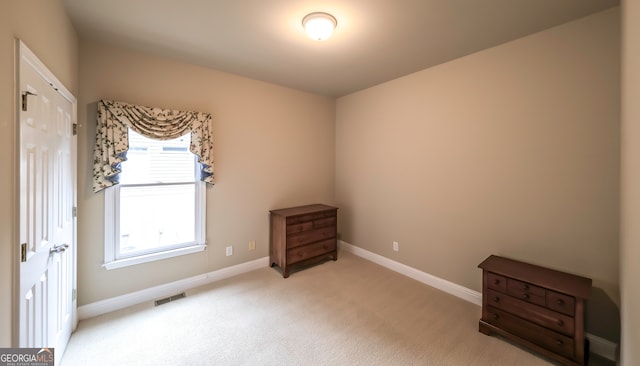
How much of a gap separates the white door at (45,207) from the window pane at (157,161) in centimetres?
47

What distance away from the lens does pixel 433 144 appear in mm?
2975

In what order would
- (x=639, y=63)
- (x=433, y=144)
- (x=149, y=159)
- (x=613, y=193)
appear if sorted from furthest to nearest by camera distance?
(x=433, y=144) < (x=149, y=159) < (x=613, y=193) < (x=639, y=63)

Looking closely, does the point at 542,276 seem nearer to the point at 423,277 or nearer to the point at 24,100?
the point at 423,277

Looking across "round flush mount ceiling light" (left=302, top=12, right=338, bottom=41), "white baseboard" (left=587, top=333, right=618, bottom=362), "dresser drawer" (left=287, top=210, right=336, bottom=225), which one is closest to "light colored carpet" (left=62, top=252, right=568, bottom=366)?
"white baseboard" (left=587, top=333, right=618, bottom=362)

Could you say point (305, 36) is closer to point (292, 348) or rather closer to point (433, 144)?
point (433, 144)

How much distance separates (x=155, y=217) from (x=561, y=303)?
148 inches

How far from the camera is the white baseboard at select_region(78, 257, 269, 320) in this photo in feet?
7.79

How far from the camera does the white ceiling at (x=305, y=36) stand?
1.83 meters

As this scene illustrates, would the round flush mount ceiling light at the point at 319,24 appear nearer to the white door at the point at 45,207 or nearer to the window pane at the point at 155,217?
the white door at the point at 45,207

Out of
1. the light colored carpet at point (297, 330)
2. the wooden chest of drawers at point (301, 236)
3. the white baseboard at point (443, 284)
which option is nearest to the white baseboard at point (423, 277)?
the white baseboard at point (443, 284)

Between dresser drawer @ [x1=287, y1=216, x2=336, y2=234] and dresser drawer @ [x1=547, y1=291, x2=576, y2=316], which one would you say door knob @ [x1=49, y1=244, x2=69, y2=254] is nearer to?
dresser drawer @ [x1=287, y1=216, x2=336, y2=234]

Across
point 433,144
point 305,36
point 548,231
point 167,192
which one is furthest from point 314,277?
point 305,36

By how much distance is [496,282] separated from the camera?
2109 mm

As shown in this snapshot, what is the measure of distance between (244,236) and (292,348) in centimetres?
171
